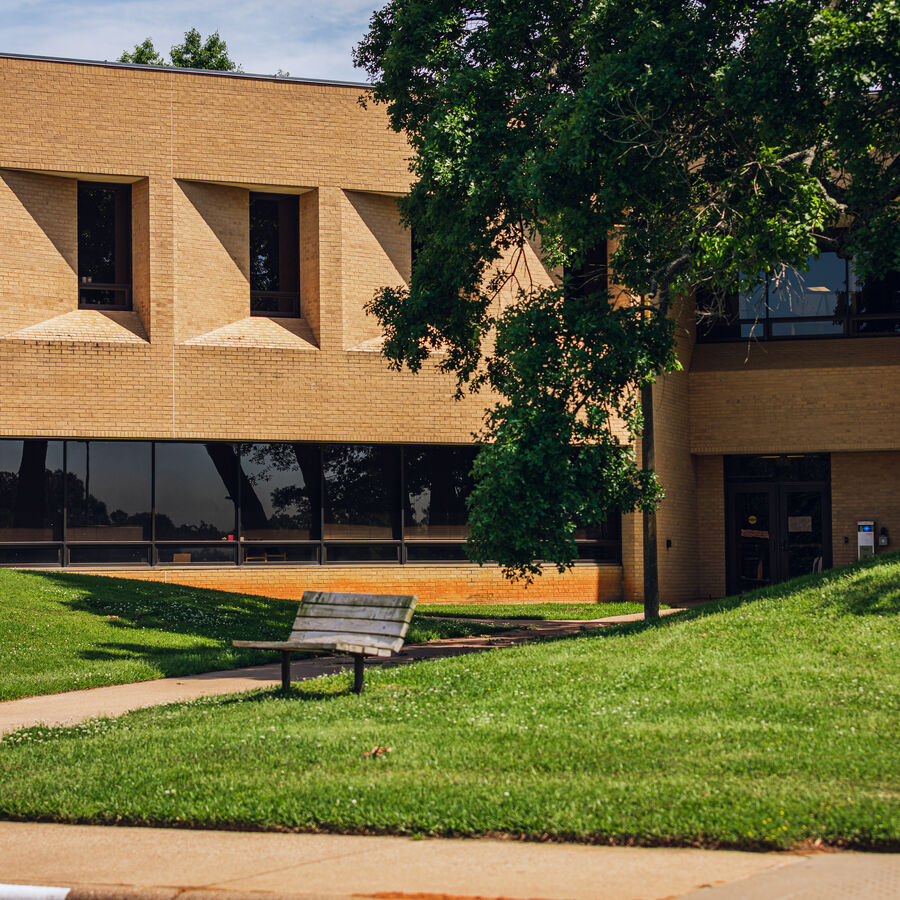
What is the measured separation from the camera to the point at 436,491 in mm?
25625

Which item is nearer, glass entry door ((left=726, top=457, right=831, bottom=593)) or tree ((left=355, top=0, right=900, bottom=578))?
tree ((left=355, top=0, right=900, bottom=578))

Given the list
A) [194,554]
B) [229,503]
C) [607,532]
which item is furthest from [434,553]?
[194,554]

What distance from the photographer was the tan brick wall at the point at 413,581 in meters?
24.0

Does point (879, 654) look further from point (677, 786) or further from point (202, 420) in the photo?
point (202, 420)

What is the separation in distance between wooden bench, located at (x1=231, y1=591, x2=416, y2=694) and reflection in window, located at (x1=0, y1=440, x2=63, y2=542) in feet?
44.4

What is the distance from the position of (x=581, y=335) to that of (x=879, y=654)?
5910 millimetres

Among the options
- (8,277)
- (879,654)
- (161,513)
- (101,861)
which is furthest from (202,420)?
(101,861)

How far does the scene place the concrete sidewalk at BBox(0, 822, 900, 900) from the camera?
498cm

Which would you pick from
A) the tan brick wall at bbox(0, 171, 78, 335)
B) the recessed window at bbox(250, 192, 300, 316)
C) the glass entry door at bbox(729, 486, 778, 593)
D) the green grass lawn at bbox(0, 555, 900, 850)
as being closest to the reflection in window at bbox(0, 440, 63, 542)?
the tan brick wall at bbox(0, 171, 78, 335)

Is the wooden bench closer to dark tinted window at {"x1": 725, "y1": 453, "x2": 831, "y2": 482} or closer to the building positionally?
the building

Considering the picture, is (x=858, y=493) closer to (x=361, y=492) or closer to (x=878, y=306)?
(x=878, y=306)

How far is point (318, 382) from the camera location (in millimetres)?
24172

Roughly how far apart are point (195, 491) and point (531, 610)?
7.37 metres

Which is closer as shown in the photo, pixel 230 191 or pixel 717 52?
pixel 717 52
